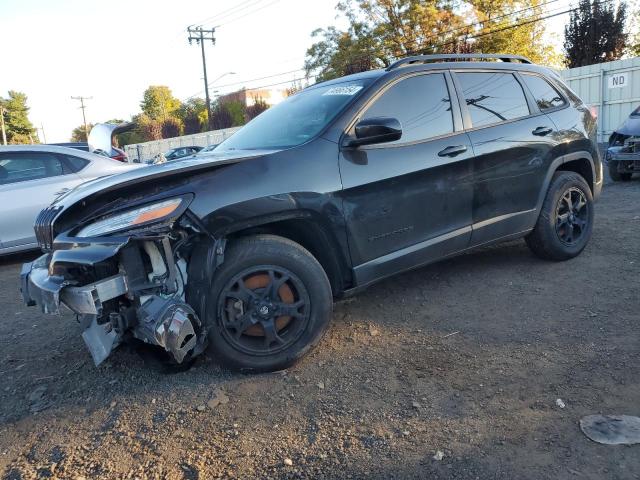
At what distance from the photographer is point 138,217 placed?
275 cm

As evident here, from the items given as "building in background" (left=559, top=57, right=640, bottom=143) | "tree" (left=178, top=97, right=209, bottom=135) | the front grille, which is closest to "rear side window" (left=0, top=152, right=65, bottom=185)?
the front grille

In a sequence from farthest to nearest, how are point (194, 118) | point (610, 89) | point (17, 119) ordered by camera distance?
point (17, 119), point (194, 118), point (610, 89)

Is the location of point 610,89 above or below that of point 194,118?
below

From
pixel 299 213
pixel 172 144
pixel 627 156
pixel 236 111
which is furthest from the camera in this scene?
pixel 236 111

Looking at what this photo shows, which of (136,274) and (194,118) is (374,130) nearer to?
(136,274)

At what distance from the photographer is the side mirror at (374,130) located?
3293 mm

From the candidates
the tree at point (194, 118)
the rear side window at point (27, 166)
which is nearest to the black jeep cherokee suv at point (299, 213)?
the rear side window at point (27, 166)

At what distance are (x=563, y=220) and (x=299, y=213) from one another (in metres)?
2.81

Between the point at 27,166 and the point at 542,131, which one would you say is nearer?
the point at 542,131

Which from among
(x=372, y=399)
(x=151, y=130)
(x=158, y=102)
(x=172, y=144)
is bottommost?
(x=372, y=399)

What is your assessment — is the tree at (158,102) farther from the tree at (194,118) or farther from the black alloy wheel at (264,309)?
the black alloy wheel at (264,309)

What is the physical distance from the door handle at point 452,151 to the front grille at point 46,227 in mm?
2536

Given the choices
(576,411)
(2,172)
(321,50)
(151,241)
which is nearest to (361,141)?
(151,241)

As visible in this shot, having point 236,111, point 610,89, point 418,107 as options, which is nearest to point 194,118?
point 236,111
